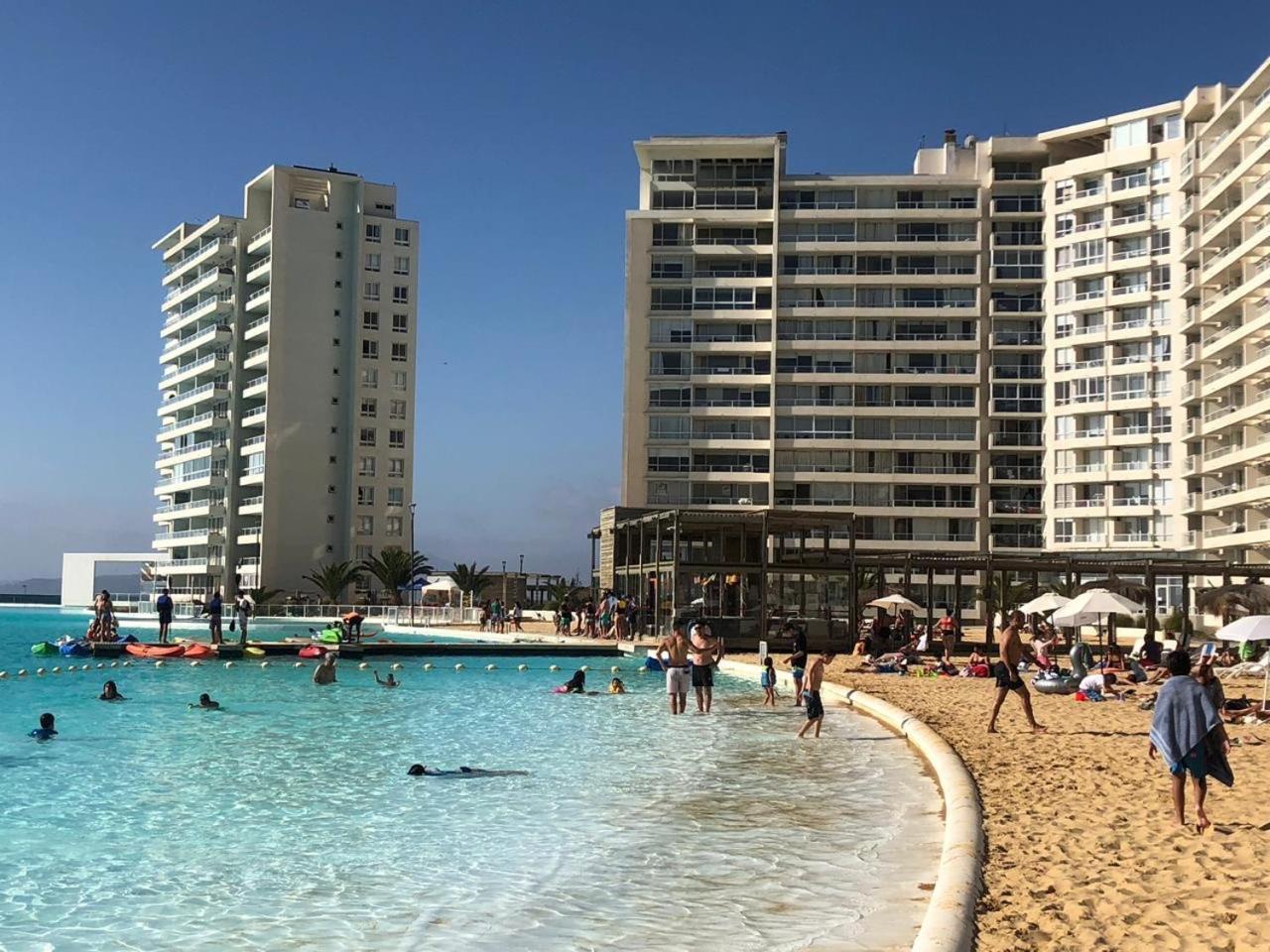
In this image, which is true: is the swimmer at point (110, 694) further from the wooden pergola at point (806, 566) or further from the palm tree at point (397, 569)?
the palm tree at point (397, 569)

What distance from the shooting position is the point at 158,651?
122ft

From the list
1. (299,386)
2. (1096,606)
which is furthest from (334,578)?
(1096,606)

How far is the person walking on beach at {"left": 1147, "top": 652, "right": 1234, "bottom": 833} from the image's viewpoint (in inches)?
397

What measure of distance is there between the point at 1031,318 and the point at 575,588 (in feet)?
108

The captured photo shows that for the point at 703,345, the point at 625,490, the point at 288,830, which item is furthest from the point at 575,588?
the point at 288,830

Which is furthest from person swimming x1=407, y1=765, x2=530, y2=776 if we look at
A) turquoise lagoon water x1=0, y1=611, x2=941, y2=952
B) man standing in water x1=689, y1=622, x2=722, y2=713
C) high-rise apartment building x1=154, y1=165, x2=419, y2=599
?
high-rise apartment building x1=154, y1=165, x2=419, y2=599

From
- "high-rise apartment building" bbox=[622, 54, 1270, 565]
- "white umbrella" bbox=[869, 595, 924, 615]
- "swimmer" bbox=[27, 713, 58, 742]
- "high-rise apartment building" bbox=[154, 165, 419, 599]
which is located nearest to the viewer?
"swimmer" bbox=[27, 713, 58, 742]

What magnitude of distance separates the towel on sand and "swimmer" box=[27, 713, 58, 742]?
658 inches

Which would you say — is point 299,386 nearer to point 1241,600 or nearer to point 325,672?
point 325,672

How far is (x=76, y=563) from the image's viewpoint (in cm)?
10331

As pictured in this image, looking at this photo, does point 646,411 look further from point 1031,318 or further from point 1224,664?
point 1224,664

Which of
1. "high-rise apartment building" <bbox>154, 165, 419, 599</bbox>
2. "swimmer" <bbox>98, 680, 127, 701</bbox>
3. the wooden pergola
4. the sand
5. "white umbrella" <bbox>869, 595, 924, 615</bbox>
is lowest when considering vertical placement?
"swimmer" <bbox>98, 680, 127, 701</bbox>

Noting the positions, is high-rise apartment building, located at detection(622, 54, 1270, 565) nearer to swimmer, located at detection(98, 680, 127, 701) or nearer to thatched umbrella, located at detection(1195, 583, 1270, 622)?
thatched umbrella, located at detection(1195, 583, 1270, 622)

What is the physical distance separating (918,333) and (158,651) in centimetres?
5628
